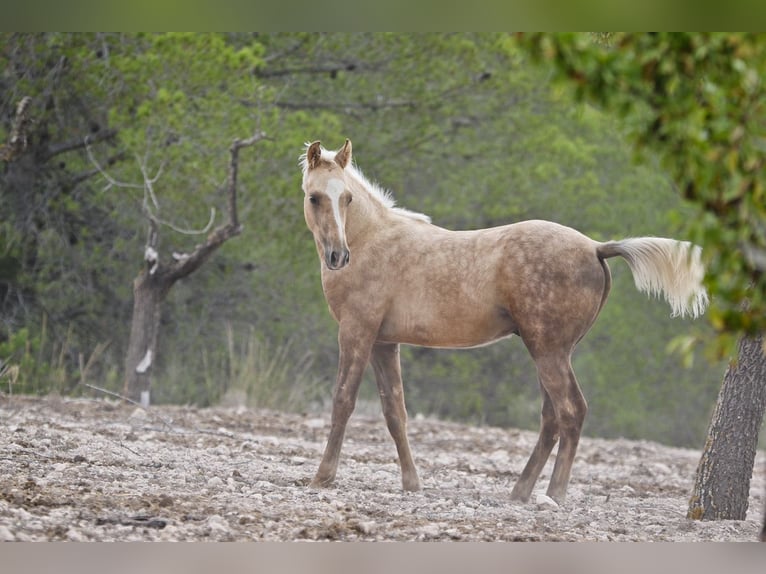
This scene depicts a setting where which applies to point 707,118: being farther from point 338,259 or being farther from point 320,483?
point 320,483

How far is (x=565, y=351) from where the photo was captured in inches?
242

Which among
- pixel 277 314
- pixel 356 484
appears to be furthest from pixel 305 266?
pixel 356 484

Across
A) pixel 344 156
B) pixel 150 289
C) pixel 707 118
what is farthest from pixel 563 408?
pixel 150 289

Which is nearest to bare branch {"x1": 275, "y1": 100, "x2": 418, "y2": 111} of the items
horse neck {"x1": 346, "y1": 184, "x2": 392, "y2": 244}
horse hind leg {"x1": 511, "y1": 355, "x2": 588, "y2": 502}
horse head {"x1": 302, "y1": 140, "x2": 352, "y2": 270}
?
horse neck {"x1": 346, "y1": 184, "x2": 392, "y2": 244}

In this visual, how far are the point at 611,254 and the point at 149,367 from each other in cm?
689

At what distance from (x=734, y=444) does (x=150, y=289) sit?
709 centimetres

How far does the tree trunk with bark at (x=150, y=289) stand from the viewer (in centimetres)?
1113

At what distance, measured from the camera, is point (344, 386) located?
653 centimetres

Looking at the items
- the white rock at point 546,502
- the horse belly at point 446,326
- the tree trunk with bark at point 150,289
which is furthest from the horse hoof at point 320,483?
the tree trunk with bark at point 150,289

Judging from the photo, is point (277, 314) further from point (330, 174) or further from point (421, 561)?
point (421, 561)

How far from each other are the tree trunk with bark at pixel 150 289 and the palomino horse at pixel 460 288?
4654mm

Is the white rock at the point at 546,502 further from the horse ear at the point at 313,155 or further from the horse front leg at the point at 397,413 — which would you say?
the horse ear at the point at 313,155

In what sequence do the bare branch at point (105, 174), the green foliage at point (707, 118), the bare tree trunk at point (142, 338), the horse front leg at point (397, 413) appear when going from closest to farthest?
the green foliage at point (707, 118)
the horse front leg at point (397, 413)
the bare branch at point (105, 174)
the bare tree trunk at point (142, 338)

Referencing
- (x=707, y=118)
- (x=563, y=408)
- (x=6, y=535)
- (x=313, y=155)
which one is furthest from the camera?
(x=313, y=155)
